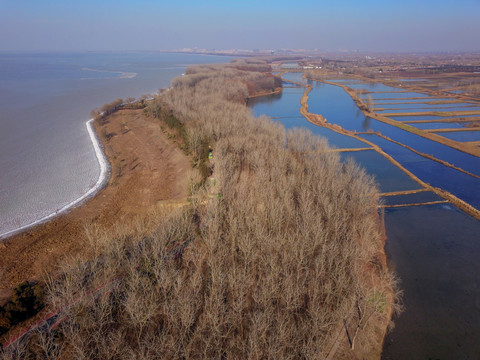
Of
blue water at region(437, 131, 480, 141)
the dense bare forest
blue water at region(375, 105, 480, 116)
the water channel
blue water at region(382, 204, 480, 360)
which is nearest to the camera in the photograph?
the dense bare forest

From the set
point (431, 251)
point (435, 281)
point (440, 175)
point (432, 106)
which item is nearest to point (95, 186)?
point (435, 281)

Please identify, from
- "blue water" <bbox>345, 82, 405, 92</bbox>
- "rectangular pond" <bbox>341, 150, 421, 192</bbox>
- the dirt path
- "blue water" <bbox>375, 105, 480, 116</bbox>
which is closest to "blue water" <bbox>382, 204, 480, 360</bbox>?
"rectangular pond" <bbox>341, 150, 421, 192</bbox>

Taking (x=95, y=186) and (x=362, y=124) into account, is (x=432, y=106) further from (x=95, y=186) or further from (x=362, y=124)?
(x=95, y=186)

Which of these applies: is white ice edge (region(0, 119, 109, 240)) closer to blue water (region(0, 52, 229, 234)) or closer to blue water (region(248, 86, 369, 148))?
blue water (region(0, 52, 229, 234))

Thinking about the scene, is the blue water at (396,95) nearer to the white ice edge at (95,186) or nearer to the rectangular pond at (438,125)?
the rectangular pond at (438,125)

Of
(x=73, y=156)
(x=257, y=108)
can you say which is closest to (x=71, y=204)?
(x=73, y=156)

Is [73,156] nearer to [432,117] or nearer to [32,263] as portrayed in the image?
[32,263]

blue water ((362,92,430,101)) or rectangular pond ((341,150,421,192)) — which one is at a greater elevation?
blue water ((362,92,430,101))

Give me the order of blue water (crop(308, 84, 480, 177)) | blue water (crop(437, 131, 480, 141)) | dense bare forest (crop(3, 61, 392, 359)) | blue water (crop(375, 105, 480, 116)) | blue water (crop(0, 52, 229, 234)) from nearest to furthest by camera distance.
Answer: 1. dense bare forest (crop(3, 61, 392, 359))
2. blue water (crop(0, 52, 229, 234))
3. blue water (crop(308, 84, 480, 177))
4. blue water (crop(437, 131, 480, 141))
5. blue water (crop(375, 105, 480, 116))
